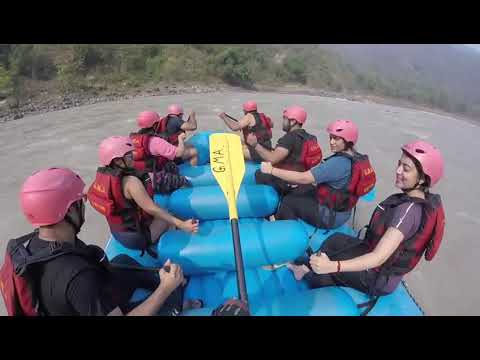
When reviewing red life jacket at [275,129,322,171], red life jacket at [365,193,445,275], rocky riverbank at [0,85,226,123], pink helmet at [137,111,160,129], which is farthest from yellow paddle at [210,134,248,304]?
rocky riverbank at [0,85,226,123]

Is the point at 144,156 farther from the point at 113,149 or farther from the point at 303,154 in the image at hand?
the point at 303,154

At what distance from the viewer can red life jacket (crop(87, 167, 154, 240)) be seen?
6.83 feet

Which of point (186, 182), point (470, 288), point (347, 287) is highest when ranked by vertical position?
point (186, 182)

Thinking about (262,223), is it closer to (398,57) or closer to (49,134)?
(49,134)

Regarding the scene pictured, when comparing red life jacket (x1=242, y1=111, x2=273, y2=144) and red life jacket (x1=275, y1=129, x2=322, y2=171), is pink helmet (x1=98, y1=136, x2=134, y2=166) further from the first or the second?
red life jacket (x1=242, y1=111, x2=273, y2=144)

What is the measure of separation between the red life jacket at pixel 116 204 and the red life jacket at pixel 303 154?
1.53 m

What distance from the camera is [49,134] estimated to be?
6891 mm

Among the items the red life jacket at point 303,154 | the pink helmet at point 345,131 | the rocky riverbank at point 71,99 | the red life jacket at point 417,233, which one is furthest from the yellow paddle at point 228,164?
the rocky riverbank at point 71,99

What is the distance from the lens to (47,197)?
1.30 metres

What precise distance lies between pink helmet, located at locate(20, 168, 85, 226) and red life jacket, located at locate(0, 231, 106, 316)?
115mm

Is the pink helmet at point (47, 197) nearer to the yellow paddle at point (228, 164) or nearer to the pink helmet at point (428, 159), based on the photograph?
the yellow paddle at point (228, 164)

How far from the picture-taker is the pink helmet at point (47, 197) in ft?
4.24

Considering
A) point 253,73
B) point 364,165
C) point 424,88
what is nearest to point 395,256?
point 364,165

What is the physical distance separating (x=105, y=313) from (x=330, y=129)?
79.8 inches
